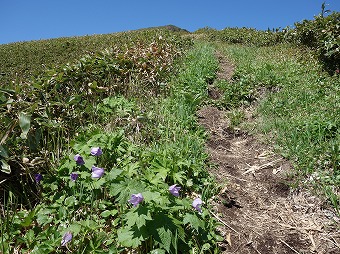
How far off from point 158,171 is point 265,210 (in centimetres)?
113

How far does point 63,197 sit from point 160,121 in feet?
6.55

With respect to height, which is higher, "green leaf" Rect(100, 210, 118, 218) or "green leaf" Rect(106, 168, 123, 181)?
"green leaf" Rect(106, 168, 123, 181)

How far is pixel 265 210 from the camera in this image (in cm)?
283

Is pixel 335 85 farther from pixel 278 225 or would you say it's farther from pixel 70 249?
pixel 70 249

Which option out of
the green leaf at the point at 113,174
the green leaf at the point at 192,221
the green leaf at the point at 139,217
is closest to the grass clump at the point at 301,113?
the green leaf at the point at 192,221

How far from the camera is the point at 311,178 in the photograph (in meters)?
3.00

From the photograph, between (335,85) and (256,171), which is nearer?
(256,171)

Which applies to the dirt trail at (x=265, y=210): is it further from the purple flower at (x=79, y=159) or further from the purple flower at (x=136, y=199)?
the purple flower at (x=79, y=159)

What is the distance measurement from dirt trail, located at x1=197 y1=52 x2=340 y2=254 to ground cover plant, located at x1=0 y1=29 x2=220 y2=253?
0.24 metres

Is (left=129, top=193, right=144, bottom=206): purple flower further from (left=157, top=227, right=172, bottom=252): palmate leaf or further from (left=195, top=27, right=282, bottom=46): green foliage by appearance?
(left=195, top=27, right=282, bottom=46): green foliage

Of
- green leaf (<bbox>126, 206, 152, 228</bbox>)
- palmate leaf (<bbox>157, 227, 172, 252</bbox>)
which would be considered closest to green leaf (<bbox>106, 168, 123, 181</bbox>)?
green leaf (<bbox>126, 206, 152, 228</bbox>)

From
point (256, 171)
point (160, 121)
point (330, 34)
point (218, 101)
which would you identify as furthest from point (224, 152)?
point (330, 34)

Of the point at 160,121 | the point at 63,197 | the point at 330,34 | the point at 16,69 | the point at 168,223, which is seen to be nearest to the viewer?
the point at 168,223

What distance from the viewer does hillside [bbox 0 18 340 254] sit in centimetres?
214
